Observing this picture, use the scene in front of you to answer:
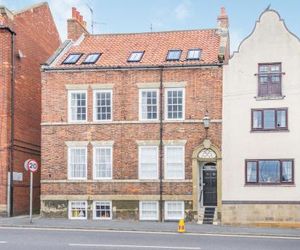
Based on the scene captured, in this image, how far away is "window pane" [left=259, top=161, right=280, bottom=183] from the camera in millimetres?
28859

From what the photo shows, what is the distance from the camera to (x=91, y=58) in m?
32.5

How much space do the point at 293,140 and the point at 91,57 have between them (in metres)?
11.8

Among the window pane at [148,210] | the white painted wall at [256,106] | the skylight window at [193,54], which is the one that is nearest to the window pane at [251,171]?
the white painted wall at [256,106]

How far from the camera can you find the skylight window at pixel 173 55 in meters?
31.2

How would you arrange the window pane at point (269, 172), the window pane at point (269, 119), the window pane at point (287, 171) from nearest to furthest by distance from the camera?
the window pane at point (287, 171) → the window pane at point (269, 172) → the window pane at point (269, 119)

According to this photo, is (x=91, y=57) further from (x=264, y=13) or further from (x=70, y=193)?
(x=264, y=13)

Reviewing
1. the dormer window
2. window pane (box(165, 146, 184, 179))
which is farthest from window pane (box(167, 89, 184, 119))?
the dormer window

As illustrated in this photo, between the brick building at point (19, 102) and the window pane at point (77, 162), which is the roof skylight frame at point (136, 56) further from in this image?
the brick building at point (19, 102)

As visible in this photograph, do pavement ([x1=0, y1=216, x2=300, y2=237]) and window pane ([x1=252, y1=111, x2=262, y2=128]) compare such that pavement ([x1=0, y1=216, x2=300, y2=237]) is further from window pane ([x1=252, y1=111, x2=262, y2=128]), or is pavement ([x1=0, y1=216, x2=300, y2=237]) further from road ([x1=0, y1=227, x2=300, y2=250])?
window pane ([x1=252, y1=111, x2=262, y2=128])

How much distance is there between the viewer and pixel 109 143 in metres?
30.8

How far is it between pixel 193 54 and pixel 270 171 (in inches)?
295

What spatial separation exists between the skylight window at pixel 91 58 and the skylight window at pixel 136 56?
1898mm

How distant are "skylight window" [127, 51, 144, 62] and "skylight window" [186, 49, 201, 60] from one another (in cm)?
264

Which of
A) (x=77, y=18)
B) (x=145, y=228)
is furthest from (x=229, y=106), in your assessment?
(x=77, y=18)
